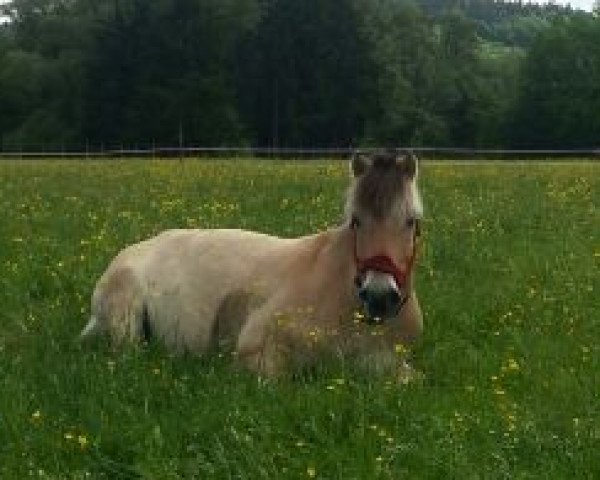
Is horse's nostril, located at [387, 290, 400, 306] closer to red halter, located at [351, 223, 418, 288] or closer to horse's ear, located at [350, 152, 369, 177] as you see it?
red halter, located at [351, 223, 418, 288]

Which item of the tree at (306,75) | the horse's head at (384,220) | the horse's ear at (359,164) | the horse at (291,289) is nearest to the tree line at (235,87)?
the tree at (306,75)

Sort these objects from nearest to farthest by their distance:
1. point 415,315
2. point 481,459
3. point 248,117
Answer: point 481,459 → point 415,315 → point 248,117

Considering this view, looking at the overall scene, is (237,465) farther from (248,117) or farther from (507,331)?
(248,117)

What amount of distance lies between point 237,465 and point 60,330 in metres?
3.80

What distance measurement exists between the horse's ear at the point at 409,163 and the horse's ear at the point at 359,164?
0.68 ft

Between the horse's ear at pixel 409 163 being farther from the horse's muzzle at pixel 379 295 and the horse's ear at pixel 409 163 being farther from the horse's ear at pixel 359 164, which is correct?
the horse's muzzle at pixel 379 295

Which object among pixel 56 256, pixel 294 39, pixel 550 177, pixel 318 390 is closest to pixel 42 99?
pixel 294 39

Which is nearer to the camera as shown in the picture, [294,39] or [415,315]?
[415,315]

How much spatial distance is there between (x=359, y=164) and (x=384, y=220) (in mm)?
386

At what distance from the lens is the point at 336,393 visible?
6.23 m

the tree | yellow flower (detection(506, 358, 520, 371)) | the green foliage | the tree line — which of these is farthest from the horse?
the green foliage

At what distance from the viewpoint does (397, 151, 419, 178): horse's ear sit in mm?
6938

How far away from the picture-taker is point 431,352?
7.91 m

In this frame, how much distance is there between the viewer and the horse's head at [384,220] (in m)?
6.80
